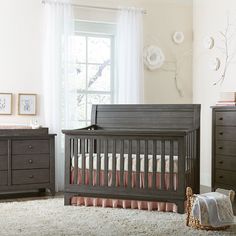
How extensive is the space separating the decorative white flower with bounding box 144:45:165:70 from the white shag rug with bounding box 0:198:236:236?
91.0 inches

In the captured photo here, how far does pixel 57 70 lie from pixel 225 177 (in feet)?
7.42

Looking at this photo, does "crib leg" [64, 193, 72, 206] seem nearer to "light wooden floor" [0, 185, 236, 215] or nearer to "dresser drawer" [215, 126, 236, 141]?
"light wooden floor" [0, 185, 236, 215]

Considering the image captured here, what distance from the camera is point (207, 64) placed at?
589cm

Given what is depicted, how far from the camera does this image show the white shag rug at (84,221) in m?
3.46

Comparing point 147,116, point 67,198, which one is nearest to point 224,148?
point 147,116

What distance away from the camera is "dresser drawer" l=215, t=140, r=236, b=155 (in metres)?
4.86

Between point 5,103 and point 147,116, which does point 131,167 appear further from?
point 5,103

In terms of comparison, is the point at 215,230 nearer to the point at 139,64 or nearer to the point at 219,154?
the point at 219,154

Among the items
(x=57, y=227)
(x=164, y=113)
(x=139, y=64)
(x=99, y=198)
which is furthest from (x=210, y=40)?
(x=57, y=227)

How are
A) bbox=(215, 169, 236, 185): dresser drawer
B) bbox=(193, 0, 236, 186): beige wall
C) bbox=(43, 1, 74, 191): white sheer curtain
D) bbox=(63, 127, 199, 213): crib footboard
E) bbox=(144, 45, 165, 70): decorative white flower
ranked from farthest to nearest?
bbox=(144, 45, 165, 70): decorative white flower
bbox=(193, 0, 236, 186): beige wall
bbox=(43, 1, 74, 191): white sheer curtain
bbox=(215, 169, 236, 185): dresser drawer
bbox=(63, 127, 199, 213): crib footboard

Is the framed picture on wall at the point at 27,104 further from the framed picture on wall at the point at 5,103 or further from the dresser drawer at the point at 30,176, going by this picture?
the dresser drawer at the point at 30,176

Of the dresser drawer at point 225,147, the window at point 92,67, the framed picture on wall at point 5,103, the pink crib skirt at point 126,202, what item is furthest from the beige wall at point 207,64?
the framed picture on wall at point 5,103

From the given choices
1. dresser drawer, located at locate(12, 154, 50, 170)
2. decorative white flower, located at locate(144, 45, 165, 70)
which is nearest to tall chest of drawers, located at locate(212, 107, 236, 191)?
decorative white flower, located at locate(144, 45, 165, 70)

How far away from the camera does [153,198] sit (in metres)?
4.28
